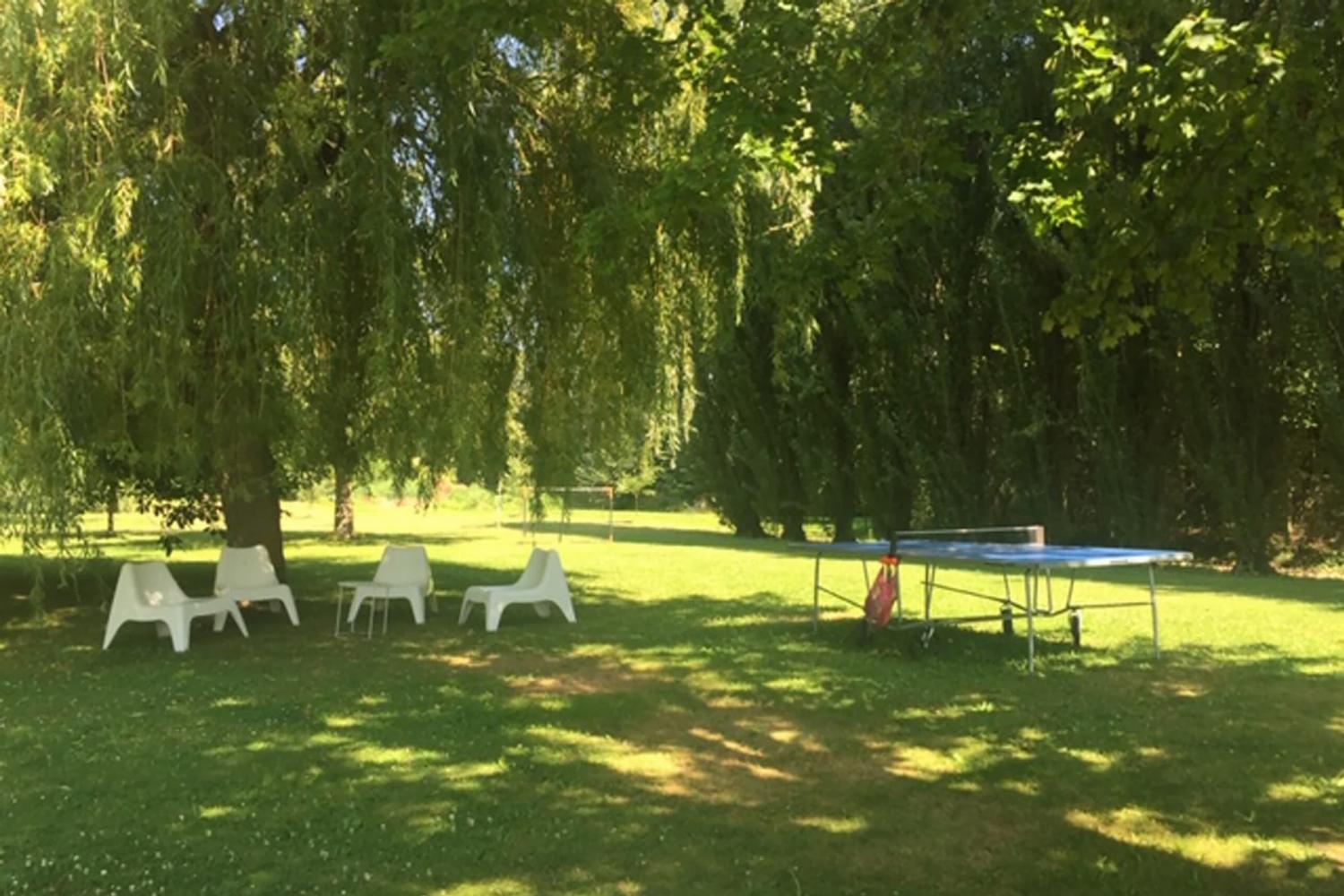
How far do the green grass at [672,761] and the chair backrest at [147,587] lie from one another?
0.47 meters

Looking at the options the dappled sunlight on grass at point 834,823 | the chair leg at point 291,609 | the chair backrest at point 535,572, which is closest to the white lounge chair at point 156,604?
the chair leg at point 291,609

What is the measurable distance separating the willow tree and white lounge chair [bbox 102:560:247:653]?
4.72ft

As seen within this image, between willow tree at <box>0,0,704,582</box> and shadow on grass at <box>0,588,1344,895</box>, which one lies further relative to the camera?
willow tree at <box>0,0,704,582</box>

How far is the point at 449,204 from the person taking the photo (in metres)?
8.50

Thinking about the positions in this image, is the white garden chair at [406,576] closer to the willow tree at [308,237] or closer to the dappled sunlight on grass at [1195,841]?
the willow tree at [308,237]

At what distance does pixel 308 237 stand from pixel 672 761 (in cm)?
477

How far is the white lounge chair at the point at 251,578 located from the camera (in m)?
11.0

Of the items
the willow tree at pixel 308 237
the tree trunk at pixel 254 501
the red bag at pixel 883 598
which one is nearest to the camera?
the willow tree at pixel 308 237

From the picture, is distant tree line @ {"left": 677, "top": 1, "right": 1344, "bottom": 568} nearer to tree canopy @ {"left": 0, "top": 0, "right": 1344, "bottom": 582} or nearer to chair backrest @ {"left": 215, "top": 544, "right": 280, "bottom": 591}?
tree canopy @ {"left": 0, "top": 0, "right": 1344, "bottom": 582}

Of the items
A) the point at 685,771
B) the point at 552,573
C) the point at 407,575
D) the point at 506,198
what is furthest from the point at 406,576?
the point at 685,771

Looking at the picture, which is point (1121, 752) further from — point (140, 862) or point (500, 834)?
point (140, 862)

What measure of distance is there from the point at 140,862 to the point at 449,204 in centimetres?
539

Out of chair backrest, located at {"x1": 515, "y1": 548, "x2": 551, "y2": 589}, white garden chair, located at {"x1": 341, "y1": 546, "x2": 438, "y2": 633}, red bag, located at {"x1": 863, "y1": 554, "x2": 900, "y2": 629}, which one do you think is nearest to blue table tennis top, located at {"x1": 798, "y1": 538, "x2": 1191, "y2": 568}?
red bag, located at {"x1": 863, "y1": 554, "x2": 900, "y2": 629}

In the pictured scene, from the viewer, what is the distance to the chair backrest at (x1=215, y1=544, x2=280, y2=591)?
36.3 feet
